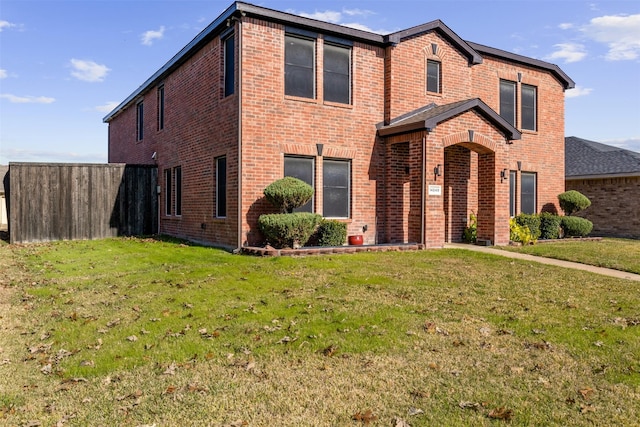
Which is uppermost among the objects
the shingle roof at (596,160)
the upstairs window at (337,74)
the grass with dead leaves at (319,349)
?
the upstairs window at (337,74)

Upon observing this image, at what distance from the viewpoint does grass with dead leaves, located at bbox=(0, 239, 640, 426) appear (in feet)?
12.3

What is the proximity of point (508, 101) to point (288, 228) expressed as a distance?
36.3ft

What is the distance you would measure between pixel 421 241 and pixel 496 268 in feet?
10.3

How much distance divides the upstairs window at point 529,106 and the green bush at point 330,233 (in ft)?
31.7

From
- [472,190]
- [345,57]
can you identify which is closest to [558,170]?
[472,190]

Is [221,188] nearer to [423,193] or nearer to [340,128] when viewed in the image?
[340,128]

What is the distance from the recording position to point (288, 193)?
11.5m

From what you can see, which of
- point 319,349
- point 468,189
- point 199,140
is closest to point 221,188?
point 199,140

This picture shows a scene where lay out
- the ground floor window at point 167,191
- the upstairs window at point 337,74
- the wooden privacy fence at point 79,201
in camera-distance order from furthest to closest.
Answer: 1. the ground floor window at point 167,191
2. the wooden privacy fence at point 79,201
3. the upstairs window at point 337,74

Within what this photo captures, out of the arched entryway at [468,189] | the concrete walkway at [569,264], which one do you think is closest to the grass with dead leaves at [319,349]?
the concrete walkway at [569,264]

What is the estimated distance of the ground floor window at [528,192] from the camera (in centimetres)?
1772

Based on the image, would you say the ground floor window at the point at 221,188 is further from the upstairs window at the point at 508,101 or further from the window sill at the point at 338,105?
the upstairs window at the point at 508,101

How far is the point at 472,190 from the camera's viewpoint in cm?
1549

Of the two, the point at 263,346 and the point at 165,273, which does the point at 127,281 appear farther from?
the point at 263,346
